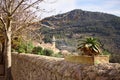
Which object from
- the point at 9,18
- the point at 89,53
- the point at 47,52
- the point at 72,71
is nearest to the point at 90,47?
the point at 89,53

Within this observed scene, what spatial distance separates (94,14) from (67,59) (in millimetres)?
15979

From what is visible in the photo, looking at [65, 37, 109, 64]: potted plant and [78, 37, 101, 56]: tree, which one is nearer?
[65, 37, 109, 64]: potted plant

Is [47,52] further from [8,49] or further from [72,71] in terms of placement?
[72,71]

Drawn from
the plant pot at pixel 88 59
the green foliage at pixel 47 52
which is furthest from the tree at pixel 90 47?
the green foliage at pixel 47 52

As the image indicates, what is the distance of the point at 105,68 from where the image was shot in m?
4.02

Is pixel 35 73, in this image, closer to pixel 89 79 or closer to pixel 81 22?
pixel 89 79

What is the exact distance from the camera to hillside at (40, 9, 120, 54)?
13180 mm

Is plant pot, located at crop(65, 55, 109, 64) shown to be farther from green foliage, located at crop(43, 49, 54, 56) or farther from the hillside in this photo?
A: green foliage, located at crop(43, 49, 54, 56)

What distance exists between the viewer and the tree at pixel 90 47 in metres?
5.99

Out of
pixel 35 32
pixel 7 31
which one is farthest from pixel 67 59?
pixel 35 32

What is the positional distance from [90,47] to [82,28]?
13.9 metres

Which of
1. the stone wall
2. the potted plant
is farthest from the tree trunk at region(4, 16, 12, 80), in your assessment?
the potted plant

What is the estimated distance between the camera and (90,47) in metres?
6.18

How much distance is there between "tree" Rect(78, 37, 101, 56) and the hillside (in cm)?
548
